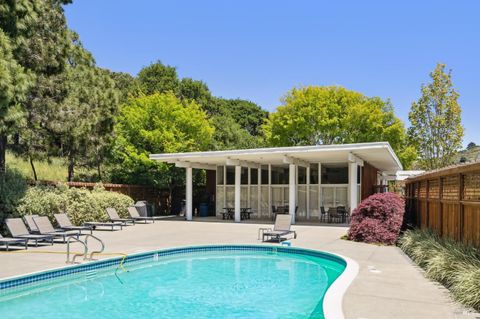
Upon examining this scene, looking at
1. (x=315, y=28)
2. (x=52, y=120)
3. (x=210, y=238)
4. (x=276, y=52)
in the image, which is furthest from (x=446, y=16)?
(x=52, y=120)

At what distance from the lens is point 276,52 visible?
2742cm

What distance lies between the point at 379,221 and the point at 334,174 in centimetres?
879

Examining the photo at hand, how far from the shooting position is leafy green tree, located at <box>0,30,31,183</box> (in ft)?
39.1

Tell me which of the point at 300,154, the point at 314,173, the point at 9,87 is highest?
the point at 9,87

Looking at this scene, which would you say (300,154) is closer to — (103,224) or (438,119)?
(103,224)

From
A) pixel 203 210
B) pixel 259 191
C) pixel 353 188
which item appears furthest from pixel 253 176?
pixel 353 188

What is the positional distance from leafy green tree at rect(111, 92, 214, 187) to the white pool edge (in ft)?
62.6

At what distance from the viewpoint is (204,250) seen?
12.9m

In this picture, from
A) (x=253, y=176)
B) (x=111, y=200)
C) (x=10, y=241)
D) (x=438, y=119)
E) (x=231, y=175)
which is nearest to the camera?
(x=10, y=241)

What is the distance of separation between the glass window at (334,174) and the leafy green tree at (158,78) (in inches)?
910

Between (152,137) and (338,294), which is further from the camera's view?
(152,137)

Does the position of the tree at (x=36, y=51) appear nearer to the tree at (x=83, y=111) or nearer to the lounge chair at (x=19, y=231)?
the tree at (x=83, y=111)

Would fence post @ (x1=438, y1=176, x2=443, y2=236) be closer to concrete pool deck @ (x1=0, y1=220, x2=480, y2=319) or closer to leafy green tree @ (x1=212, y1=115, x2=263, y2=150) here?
concrete pool deck @ (x1=0, y1=220, x2=480, y2=319)

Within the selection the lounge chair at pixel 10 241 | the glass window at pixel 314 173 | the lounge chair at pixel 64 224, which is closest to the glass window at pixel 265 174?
the glass window at pixel 314 173
